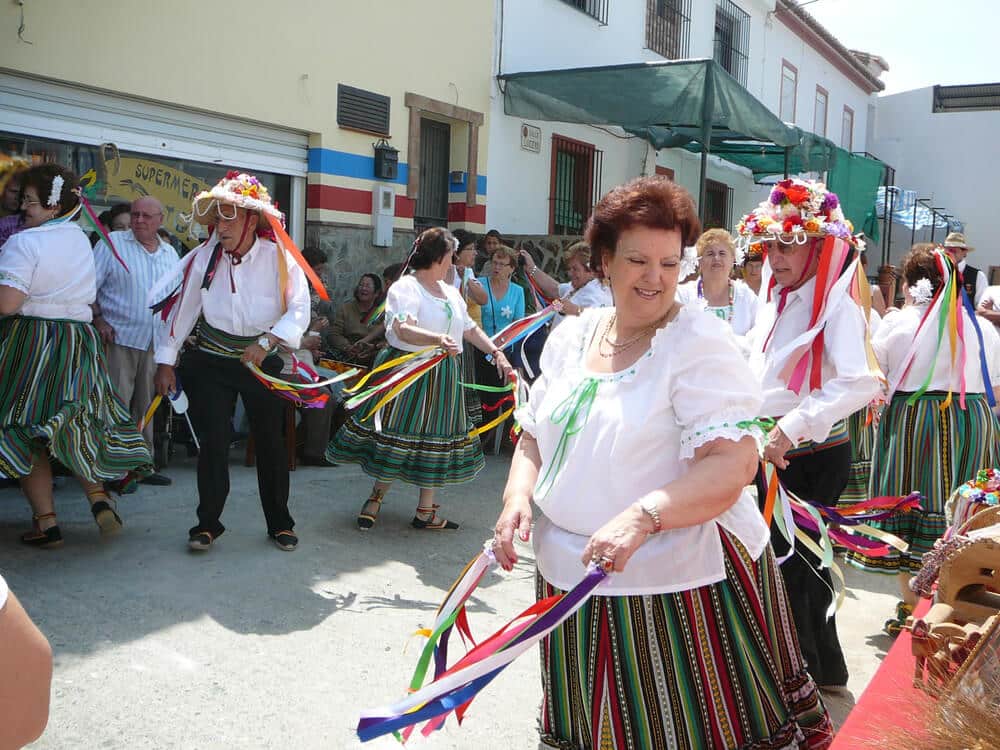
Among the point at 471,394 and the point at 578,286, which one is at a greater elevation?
the point at 578,286

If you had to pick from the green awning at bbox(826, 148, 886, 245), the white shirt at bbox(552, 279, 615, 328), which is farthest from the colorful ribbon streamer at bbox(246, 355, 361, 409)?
the green awning at bbox(826, 148, 886, 245)

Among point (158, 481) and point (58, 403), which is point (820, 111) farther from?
point (58, 403)

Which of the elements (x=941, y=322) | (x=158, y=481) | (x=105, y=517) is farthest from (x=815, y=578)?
(x=158, y=481)

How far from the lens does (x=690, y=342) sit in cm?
219

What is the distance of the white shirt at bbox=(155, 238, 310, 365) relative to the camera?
4.89 m

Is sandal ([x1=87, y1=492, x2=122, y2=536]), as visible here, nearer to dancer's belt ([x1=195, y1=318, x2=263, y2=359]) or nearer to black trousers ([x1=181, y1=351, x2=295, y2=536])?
black trousers ([x1=181, y1=351, x2=295, y2=536])

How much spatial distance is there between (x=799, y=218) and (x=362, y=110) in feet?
20.3

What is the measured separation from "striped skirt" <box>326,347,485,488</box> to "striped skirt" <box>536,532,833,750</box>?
3.39 metres

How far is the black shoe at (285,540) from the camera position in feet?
16.7

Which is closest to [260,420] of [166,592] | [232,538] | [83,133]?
[232,538]

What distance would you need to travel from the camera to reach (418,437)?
5613 millimetres

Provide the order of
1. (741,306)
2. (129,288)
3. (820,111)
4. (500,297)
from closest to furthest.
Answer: (741,306), (129,288), (500,297), (820,111)

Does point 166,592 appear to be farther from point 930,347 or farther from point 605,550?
point 930,347

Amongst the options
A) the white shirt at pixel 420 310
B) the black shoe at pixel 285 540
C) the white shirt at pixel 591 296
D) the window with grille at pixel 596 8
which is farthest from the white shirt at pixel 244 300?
the window with grille at pixel 596 8
